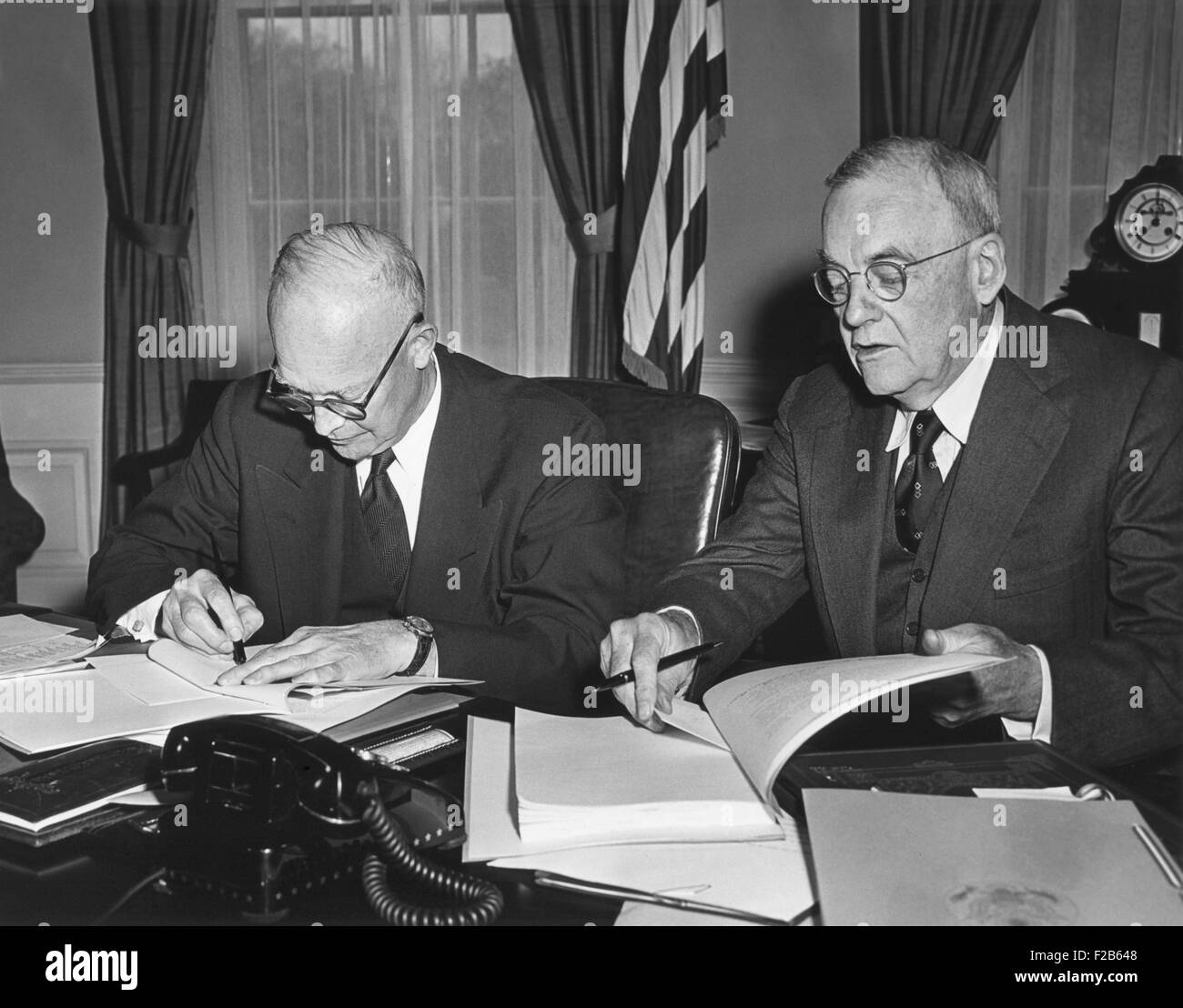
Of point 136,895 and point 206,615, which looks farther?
point 206,615

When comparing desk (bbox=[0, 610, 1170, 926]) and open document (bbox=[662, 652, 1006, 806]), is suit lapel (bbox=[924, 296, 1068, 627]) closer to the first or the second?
open document (bbox=[662, 652, 1006, 806])

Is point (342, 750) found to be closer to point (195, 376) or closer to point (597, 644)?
point (597, 644)

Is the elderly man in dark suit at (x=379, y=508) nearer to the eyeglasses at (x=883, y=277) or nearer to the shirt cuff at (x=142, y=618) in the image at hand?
the shirt cuff at (x=142, y=618)

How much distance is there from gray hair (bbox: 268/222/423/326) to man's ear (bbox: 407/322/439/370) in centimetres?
6

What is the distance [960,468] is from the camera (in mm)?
1822

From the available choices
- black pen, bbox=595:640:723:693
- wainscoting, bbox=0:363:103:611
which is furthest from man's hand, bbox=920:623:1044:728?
wainscoting, bbox=0:363:103:611

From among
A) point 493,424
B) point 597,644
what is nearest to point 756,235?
point 493,424

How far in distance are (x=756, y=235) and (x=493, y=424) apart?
111 inches

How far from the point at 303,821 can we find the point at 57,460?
4.52 m

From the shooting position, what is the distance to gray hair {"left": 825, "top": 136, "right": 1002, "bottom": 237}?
5.82 ft

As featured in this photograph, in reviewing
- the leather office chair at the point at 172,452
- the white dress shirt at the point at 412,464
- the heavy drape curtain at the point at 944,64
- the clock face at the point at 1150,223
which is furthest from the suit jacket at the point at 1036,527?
the leather office chair at the point at 172,452

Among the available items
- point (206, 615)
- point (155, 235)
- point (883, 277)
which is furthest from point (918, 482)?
point (155, 235)

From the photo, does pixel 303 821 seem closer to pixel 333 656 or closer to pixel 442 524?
pixel 333 656
